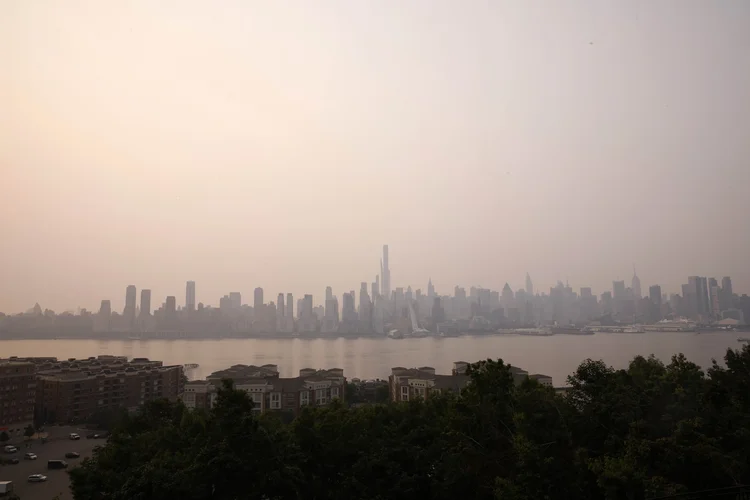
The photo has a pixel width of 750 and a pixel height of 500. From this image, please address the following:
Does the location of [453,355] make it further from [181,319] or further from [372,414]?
[181,319]

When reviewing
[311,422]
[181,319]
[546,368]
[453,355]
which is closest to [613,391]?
[311,422]

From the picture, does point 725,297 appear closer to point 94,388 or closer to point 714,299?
point 714,299

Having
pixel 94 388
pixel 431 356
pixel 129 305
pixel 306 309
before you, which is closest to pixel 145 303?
pixel 129 305

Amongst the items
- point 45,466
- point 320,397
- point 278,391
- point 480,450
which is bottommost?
point 45,466

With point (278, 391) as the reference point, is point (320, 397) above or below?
below

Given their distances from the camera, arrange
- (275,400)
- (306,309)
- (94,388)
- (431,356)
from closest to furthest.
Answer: (275,400)
(94,388)
(431,356)
(306,309)

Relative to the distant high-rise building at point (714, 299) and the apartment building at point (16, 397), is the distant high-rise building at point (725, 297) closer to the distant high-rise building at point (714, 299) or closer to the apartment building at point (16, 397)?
the distant high-rise building at point (714, 299)

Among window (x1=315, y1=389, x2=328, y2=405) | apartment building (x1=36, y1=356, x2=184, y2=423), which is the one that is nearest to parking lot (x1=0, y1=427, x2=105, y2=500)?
apartment building (x1=36, y1=356, x2=184, y2=423)

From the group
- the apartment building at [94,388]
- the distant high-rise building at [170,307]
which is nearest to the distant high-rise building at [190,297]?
the distant high-rise building at [170,307]

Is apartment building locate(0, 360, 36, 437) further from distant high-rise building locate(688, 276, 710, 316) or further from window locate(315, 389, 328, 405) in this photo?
distant high-rise building locate(688, 276, 710, 316)
